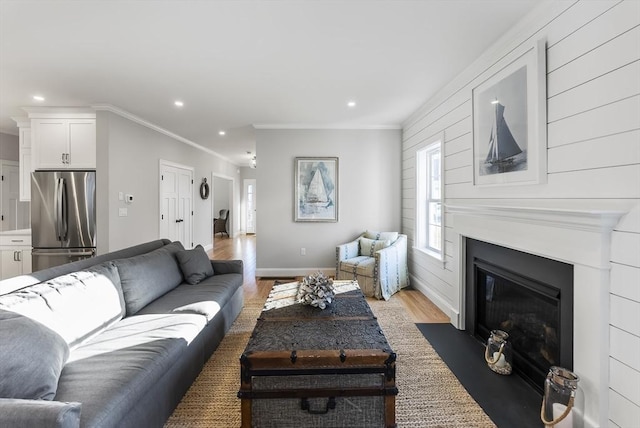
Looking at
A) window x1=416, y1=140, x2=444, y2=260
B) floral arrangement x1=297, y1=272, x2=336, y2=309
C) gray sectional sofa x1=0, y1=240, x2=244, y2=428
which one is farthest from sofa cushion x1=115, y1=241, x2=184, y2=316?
window x1=416, y1=140, x2=444, y2=260

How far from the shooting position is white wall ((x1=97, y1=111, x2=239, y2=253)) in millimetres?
4004

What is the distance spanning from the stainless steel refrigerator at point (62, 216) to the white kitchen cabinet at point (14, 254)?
21 cm

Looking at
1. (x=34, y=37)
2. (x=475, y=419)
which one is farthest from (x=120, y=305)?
(x=475, y=419)

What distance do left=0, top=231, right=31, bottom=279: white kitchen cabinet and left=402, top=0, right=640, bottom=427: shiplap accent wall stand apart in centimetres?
579

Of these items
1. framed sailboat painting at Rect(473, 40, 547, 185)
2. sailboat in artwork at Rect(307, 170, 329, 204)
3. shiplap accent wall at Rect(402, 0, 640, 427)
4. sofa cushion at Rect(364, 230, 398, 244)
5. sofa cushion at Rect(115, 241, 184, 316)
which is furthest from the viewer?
sailboat in artwork at Rect(307, 170, 329, 204)

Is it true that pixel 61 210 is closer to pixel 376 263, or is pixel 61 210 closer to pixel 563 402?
pixel 376 263

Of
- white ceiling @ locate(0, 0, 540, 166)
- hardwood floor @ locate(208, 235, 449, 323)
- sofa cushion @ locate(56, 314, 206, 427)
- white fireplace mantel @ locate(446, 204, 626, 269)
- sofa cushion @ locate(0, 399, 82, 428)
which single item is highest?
white ceiling @ locate(0, 0, 540, 166)

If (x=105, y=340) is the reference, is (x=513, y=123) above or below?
above

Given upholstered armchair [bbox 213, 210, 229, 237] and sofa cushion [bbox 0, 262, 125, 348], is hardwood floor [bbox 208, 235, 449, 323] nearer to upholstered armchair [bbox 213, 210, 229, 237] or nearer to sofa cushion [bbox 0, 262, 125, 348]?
sofa cushion [bbox 0, 262, 125, 348]

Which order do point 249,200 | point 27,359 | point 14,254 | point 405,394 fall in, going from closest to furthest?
point 27,359
point 405,394
point 14,254
point 249,200

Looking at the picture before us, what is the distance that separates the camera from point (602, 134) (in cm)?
153

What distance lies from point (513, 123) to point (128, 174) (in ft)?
16.1

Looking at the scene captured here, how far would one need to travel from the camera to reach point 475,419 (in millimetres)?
1737

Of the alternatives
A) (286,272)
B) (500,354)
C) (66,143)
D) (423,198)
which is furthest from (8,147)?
(500,354)
